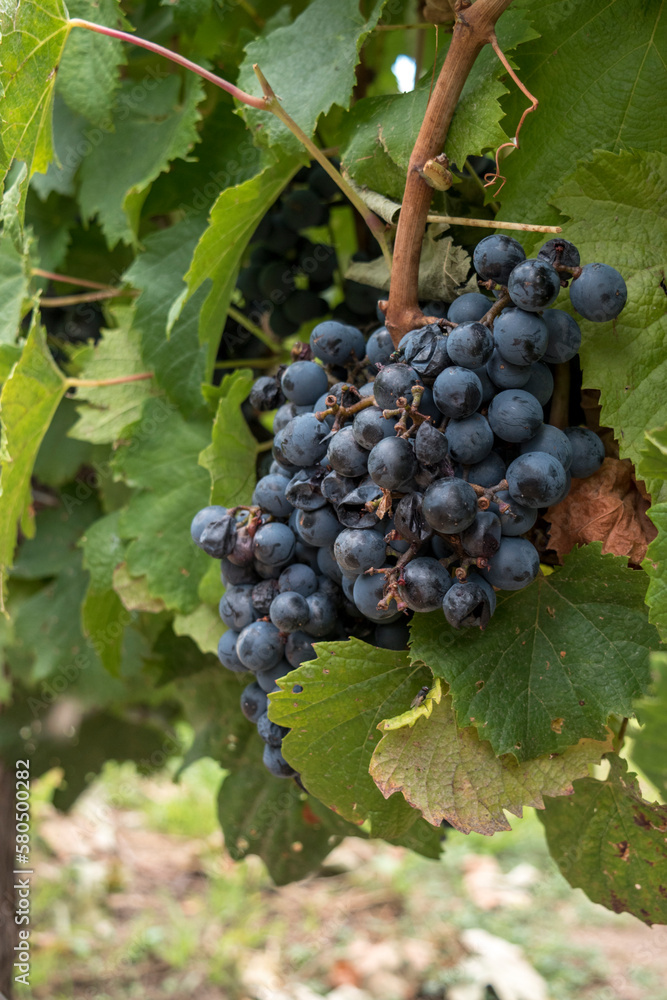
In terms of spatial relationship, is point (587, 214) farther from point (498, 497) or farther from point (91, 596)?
point (91, 596)

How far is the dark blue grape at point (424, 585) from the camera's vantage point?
2.33 feet

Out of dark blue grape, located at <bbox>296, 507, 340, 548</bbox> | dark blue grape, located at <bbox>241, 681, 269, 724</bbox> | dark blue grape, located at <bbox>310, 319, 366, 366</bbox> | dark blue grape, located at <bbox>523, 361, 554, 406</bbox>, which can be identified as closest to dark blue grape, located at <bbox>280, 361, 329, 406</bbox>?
dark blue grape, located at <bbox>310, 319, 366, 366</bbox>

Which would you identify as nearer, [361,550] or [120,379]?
[361,550]

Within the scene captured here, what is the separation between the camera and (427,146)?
0.77 meters

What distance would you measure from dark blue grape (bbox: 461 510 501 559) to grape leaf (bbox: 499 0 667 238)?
36cm

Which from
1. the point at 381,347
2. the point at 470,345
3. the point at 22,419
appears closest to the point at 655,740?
the point at 470,345

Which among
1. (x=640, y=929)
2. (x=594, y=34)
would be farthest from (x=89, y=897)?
A: (x=594, y=34)

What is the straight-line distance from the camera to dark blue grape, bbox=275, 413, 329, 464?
82cm

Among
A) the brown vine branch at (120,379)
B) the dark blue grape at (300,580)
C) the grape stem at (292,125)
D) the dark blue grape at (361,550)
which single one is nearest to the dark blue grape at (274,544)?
the dark blue grape at (300,580)

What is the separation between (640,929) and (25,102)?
3.86 m

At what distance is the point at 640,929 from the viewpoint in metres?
3.42

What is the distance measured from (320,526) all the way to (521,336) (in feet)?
0.92

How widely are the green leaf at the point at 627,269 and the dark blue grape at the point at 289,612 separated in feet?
1.20

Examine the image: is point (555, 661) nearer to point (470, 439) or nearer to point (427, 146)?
point (470, 439)
